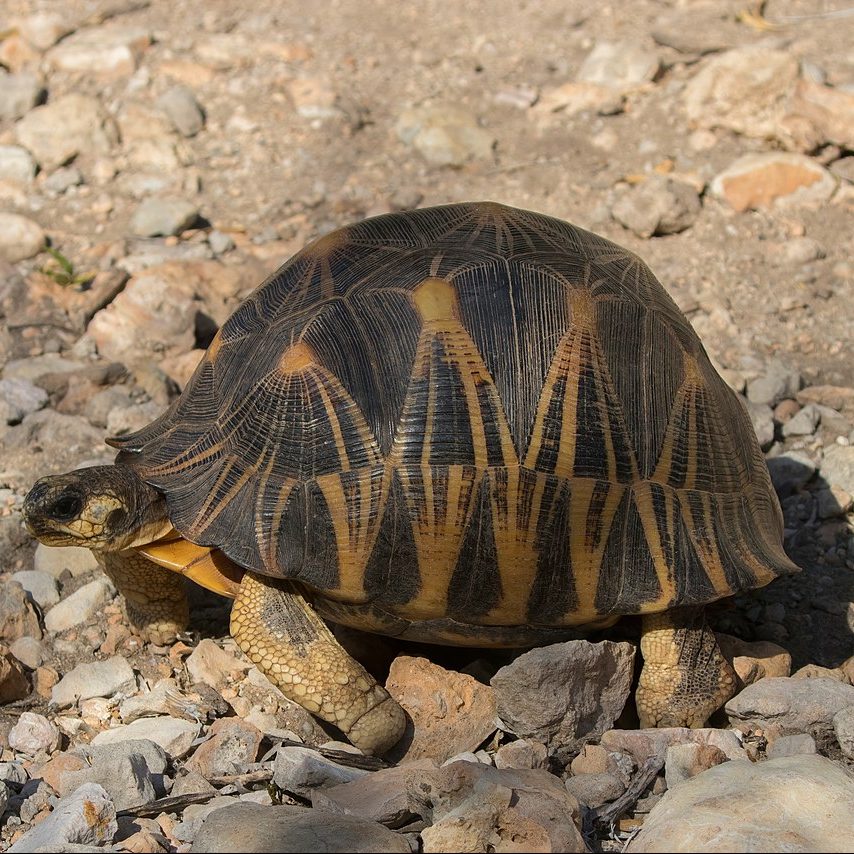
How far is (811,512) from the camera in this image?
4262 millimetres

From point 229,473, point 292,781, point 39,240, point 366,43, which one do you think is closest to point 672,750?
point 292,781

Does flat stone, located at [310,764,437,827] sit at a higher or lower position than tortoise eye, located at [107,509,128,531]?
lower

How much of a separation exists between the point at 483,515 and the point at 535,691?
54 centimetres

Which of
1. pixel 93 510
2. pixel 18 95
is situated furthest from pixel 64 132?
pixel 93 510

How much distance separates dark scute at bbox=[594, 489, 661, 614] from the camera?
3.15 m

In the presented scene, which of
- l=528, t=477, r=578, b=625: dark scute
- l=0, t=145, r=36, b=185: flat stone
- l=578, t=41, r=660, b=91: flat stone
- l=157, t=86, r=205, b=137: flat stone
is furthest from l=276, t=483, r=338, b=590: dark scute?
l=578, t=41, r=660, b=91: flat stone

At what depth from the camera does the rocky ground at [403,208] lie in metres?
2.80

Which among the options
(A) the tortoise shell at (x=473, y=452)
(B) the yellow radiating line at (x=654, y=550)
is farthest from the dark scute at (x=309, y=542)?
(B) the yellow radiating line at (x=654, y=550)

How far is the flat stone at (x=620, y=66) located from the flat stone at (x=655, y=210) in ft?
4.51

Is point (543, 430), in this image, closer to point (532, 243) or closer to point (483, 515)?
point (483, 515)

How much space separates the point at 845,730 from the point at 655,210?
339 cm

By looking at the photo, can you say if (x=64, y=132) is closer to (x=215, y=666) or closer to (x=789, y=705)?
(x=215, y=666)

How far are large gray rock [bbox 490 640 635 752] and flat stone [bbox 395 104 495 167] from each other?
4.04m

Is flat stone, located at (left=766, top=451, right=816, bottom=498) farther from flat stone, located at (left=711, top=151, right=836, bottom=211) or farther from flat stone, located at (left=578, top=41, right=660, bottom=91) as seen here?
flat stone, located at (left=578, top=41, right=660, bottom=91)
